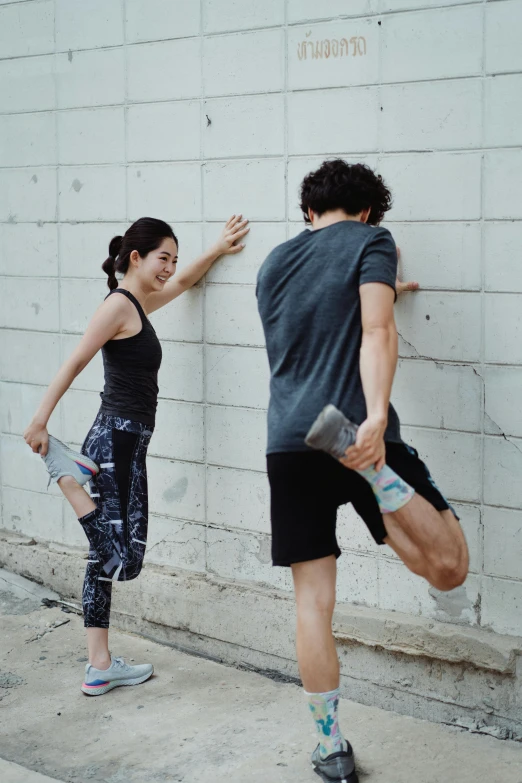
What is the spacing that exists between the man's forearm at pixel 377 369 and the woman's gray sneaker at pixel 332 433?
11 cm

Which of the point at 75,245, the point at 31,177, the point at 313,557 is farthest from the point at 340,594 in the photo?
the point at 31,177

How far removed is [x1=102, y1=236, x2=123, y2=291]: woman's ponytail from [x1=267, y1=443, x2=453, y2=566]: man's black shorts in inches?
52.4

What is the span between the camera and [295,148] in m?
3.67

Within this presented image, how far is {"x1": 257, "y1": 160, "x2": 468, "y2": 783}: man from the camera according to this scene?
275cm

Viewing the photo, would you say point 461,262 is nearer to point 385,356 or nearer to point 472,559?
point 385,356

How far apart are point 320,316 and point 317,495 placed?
53 centimetres

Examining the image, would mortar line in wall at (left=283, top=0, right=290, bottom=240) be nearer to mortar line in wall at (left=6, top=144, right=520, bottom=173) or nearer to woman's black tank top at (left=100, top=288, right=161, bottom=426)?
mortar line in wall at (left=6, top=144, right=520, bottom=173)

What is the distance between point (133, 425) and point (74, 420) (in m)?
0.83

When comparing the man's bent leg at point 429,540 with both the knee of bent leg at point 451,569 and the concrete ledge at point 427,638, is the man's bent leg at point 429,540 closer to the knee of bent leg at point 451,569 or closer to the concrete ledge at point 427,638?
the knee of bent leg at point 451,569

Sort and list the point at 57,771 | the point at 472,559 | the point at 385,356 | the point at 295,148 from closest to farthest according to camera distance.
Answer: the point at 385,356 < the point at 57,771 < the point at 472,559 < the point at 295,148

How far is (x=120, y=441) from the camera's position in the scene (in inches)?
148

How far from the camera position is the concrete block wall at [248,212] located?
3279 mm

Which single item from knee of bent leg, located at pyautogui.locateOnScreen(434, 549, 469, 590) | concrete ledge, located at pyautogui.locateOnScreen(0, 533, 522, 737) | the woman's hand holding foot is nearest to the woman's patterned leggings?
the woman's hand holding foot

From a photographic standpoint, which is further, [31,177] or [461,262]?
[31,177]
